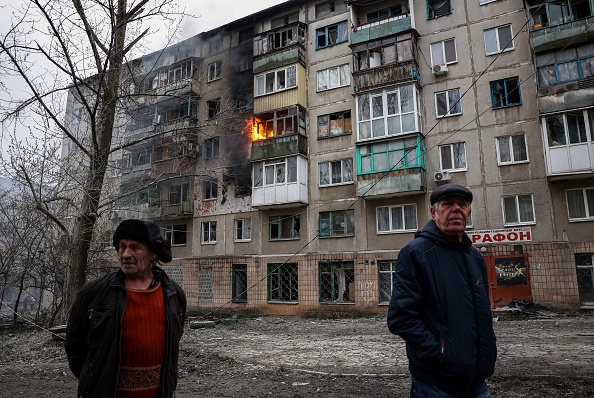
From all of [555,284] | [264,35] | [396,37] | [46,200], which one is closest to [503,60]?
[396,37]

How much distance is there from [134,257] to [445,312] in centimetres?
213

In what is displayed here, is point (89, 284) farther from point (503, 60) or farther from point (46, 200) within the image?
point (503, 60)

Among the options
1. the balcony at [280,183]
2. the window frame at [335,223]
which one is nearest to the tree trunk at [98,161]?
the balcony at [280,183]

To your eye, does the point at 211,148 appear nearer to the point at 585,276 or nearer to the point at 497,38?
the point at 497,38

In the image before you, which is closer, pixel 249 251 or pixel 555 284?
pixel 555 284

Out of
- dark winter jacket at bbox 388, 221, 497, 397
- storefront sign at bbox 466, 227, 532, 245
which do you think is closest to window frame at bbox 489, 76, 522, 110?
storefront sign at bbox 466, 227, 532, 245

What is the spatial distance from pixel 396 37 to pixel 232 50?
38.4 feet

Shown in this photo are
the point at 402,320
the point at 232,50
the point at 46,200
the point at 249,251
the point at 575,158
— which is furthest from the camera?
the point at 232,50

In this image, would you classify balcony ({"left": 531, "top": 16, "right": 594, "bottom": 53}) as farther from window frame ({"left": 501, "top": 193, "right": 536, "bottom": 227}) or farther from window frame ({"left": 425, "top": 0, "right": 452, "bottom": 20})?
window frame ({"left": 501, "top": 193, "right": 536, "bottom": 227})

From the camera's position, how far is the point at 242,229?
81.5 ft

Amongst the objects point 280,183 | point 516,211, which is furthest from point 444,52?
point 280,183

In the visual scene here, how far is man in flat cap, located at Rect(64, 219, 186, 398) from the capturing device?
2590 millimetres

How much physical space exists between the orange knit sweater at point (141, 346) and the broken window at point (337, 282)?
18.4 metres

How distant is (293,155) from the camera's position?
2270 centimetres
